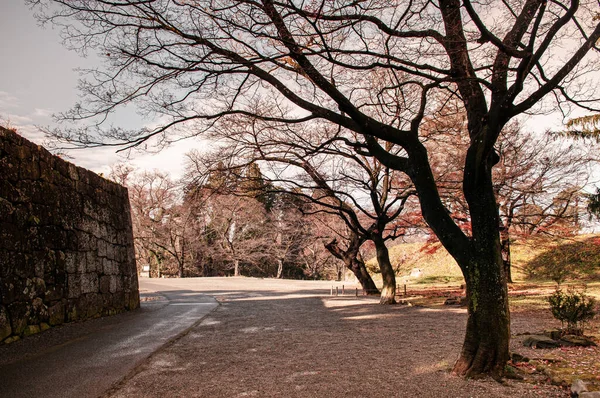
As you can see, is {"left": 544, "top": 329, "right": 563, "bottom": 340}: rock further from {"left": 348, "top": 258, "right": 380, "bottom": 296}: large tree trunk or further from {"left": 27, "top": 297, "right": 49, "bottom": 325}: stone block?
{"left": 348, "top": 258, "right": 380, "bottom": 296}: large tree trunk

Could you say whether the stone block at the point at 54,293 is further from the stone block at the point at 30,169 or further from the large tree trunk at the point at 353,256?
the large tree trunk at the point at 353,256

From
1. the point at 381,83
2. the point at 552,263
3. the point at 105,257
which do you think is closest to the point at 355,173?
the point at 381,83

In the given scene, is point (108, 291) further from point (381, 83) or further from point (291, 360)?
point (381, 83)

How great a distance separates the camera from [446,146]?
13156 mm

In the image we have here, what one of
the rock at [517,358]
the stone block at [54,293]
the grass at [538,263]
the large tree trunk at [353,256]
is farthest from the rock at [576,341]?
the grass at [538,263]

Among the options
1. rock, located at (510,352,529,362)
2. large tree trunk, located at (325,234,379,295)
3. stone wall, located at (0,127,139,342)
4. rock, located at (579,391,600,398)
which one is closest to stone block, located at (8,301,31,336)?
stone wall, located at (0,127,139,342)

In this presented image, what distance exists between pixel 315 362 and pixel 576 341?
4.11 meters

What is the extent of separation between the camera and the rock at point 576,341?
6.18 m

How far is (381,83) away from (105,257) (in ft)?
27.2

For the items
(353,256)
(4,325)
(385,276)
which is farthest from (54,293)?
(353,256)

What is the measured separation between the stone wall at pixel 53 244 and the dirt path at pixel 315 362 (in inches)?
95.9

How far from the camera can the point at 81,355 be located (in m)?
5.52

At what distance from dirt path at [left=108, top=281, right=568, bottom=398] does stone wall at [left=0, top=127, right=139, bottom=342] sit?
2.44 metres

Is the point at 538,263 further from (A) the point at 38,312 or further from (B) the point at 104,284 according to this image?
(A) the point at 38,312
